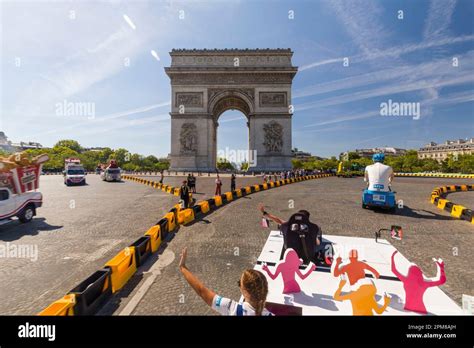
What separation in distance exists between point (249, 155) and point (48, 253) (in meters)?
34.4

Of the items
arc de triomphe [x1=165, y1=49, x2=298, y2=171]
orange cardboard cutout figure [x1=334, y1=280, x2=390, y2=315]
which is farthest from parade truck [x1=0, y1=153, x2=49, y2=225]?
arc de triomphe [x1=165, y1=49, x2=298, y2=171]

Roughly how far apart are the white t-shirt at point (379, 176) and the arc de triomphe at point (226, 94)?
28.0 metres

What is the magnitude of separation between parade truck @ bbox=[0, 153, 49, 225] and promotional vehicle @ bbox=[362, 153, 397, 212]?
1208 centimetres

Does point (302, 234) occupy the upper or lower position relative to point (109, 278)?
upper

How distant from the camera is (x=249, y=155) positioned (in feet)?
126

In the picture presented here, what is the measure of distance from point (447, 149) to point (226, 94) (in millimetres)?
110082

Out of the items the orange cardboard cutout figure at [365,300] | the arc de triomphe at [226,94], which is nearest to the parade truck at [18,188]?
the orange cardboard cutout figure at [365,300]

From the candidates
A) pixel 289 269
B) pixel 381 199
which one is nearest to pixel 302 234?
pixel 289 269

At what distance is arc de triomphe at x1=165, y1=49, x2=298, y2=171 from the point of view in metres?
36.7

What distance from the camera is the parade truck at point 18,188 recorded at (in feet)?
22.3

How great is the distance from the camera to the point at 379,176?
828 cm

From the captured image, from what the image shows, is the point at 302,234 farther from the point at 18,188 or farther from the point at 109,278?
the point at 18,188
